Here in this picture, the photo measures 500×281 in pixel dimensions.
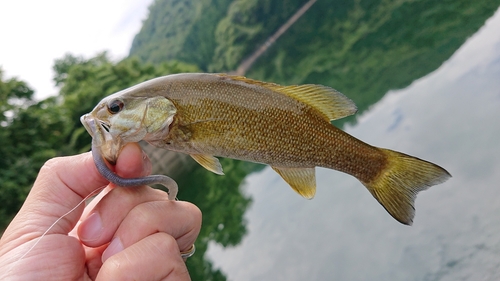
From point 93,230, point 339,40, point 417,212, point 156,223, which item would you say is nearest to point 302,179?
point 156,223

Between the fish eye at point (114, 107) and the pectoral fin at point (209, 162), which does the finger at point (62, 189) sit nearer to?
the fish eye at point (114, 107)

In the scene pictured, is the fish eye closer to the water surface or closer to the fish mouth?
the fish mouth

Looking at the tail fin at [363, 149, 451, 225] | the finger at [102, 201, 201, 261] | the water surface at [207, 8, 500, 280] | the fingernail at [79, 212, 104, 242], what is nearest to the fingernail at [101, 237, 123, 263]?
the finger at [102, 201, 201, 261]

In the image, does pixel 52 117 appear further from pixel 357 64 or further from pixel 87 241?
pixel 87 241

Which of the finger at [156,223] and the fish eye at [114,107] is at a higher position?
the fish eye at [114,107]

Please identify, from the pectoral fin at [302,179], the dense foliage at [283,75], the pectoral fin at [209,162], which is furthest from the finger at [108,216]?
the dense foliage at [283,75]
